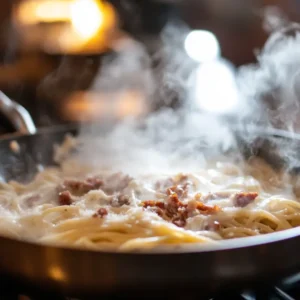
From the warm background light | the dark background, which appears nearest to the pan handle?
the dark background

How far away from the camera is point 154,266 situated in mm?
1090

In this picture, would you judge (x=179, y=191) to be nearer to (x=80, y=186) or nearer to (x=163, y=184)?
(x=163, y=184)

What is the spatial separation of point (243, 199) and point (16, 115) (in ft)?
3.91

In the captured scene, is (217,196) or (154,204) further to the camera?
(217,196)

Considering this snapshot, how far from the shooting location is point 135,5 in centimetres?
472

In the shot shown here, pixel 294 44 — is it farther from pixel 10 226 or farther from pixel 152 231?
pixel 10 226

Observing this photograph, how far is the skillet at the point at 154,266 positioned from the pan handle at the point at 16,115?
3.92 ft

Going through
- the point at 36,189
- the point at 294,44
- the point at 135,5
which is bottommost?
the point at 36,189

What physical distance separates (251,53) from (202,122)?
214 cm

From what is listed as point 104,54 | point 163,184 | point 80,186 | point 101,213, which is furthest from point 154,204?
point 104,54

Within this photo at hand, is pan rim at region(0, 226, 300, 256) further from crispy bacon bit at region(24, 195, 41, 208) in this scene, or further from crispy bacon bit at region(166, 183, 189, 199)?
crispy bacon bit at region(24, 195, 41, 208)

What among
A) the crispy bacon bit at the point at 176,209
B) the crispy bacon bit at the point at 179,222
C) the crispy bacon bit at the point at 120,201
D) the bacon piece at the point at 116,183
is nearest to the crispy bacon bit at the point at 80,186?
the bacon piece at the point at 116,183

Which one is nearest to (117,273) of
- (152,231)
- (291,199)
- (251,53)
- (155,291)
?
(155,291)

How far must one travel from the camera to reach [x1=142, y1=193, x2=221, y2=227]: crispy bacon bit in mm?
1501
